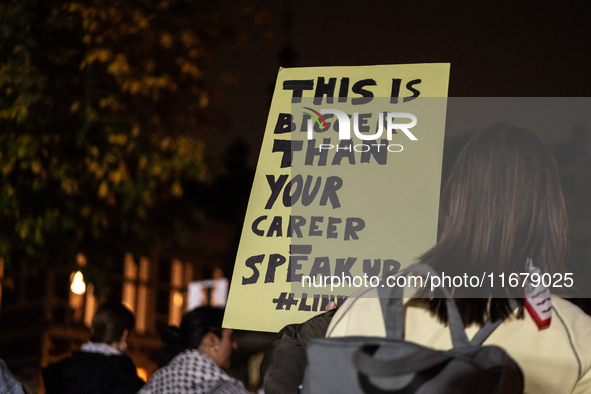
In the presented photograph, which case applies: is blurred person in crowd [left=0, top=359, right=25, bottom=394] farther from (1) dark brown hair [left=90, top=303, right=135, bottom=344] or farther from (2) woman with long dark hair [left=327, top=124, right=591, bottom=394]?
(2) woman with long dark hair [left=327, top=124, right=591, bottom=394]

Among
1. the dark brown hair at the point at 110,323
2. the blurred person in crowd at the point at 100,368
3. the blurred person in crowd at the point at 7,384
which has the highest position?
the dark brown hair at the point at 110,323

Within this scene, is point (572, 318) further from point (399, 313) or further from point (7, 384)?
point (7, 384)

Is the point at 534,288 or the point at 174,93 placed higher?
the point at 174,93

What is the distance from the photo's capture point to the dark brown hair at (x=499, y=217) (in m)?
1.71

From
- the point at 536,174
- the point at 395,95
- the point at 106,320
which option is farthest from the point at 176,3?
the point at 536,174

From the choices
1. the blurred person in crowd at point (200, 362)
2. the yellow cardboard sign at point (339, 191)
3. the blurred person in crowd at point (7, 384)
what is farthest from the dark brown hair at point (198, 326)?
the yellow cardboard sign at point (339, 191)

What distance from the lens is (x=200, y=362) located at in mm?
3898

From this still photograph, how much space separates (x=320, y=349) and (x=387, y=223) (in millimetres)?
1235

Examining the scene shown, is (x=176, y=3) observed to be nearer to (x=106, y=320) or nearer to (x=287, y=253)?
(x=106, y=320)

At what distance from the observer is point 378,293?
170 centimetres

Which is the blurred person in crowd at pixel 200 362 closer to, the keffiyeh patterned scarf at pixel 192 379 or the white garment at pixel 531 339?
the keffiyeh patterned scarf at pixel 192 379

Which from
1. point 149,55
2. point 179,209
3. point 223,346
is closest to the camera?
point 223,346

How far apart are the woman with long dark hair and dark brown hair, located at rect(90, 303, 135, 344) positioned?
3207 mm

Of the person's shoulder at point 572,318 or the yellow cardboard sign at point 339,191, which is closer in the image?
the person's shoulder at point 572,318
